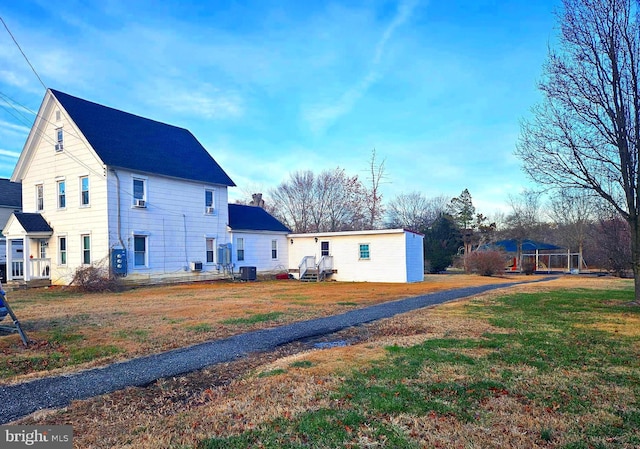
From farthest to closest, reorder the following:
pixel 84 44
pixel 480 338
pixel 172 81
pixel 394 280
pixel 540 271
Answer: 1. pixel 540 271
2. pixel 394 280
3. pixel 172 81
4. pixel 84 44
5. pixel 480 338

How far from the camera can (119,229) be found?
64.0 feet

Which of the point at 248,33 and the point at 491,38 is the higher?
the point at 248,33

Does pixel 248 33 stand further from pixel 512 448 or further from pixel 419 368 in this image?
pixel 512 448

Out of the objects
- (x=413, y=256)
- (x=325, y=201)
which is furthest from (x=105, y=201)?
(x=325, y=201)

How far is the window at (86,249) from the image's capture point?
19.9 meters

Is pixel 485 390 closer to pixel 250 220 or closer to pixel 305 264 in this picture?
pixel 305 264

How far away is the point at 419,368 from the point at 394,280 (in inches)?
746

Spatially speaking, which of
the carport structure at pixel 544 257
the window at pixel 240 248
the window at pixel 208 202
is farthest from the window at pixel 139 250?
the carport structure at pixel 544 257

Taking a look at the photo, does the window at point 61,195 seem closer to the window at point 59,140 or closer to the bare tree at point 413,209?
the window at point 59,140

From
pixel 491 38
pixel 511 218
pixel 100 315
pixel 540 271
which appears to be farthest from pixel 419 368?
pixel 511 218

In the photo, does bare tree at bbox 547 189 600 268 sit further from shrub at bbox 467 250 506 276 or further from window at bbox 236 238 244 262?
window at bbox 236 238 244 262

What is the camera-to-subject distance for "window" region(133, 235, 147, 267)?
66.6 ft

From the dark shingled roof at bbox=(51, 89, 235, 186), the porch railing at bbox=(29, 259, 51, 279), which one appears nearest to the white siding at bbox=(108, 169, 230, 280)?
the dark shingled roof at bbox=(51, 89, 235, 186)

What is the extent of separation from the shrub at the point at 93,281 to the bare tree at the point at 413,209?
4068cm
